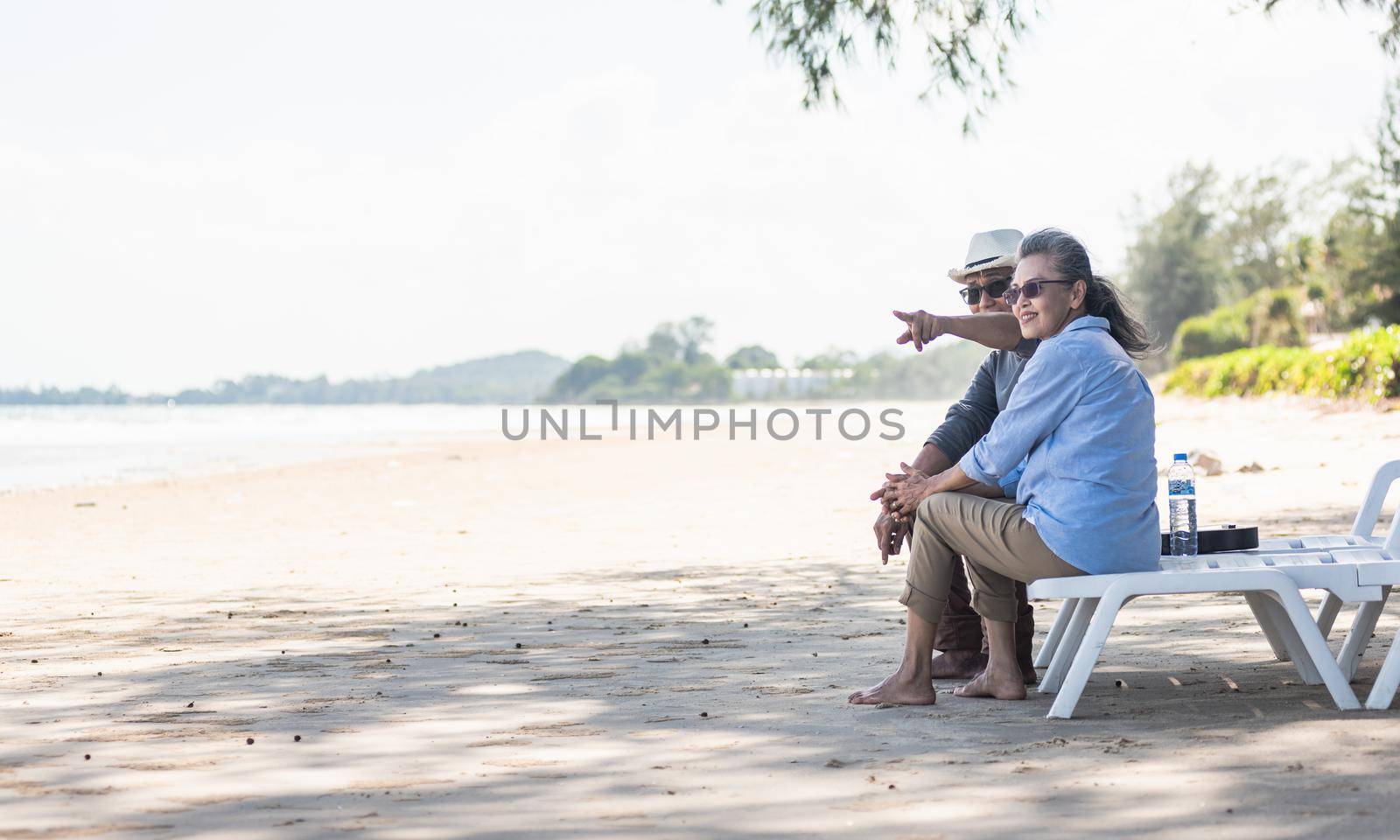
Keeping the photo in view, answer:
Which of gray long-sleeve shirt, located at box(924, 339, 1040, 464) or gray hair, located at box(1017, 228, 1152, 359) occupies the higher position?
gray hair, located at box(1017, 228, 1152, 359)

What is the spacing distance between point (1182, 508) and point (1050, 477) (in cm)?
88

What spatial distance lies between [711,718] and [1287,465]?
12.4 metres

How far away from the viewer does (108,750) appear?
13.9 feet

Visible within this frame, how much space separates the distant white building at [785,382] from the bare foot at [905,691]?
104894mm

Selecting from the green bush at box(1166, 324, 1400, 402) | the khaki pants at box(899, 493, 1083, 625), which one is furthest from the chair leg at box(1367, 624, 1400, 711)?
the green bush at box(1166, 324, 1400, 402)

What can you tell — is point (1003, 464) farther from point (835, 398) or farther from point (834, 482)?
point (835, 398)

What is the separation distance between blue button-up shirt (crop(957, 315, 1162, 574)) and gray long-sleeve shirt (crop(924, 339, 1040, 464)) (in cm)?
75

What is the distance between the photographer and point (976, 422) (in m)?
5.41

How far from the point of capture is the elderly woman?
439 cm

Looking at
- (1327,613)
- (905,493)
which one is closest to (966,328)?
(905,493)

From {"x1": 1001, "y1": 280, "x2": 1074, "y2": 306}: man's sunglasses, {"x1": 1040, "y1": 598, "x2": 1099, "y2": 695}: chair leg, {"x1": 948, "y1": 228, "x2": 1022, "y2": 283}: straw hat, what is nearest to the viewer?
{"x1": 1001, "y1": 280, "x2": 1074, "y2": 306}: man's sunglasses

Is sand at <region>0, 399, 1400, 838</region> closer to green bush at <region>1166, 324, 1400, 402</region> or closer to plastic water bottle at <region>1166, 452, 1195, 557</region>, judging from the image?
plastic water bottle at <region>1166, 452, 1195, 557</region>

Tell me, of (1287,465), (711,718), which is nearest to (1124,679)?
(711,718)

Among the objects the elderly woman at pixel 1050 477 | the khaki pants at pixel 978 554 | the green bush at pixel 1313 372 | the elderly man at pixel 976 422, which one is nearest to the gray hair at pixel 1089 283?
the elderly woman at pixel 1050 477
